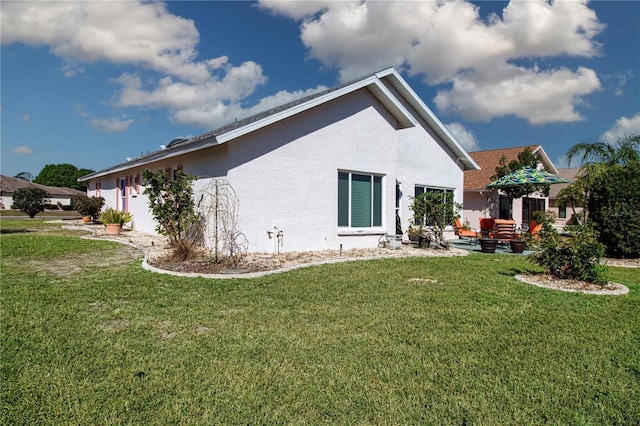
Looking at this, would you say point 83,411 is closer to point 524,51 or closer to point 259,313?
point 259,313

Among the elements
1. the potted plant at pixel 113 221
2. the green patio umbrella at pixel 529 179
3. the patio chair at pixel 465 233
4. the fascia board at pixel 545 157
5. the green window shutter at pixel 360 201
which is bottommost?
the patio chair at pixel 465 233

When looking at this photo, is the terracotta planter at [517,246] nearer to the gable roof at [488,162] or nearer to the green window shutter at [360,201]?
the green window shutter at [360,201]

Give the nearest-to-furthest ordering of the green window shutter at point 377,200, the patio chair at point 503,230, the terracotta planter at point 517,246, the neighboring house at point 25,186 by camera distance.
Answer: the terracotta planter at point 517,246
the green window shutter at point 377,200
the patio chair at point 503,230
the neighboring house at point 25,186

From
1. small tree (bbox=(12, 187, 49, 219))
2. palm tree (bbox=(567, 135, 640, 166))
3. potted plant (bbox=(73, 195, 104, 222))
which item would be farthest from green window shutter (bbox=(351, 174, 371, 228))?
small tree (bbox=(12, 187, 49, 219))

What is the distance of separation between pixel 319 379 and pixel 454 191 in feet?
58.0

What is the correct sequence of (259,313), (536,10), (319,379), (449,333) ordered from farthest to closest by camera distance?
(536,10)
(259,313)
(449,333)
(319,379)

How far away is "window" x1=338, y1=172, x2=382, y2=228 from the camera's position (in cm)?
1246

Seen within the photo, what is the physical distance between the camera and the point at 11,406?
2.77m

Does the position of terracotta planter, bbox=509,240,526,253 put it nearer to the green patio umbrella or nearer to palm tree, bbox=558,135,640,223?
the green patio umbrella

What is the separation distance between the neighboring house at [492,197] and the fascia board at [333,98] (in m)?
11.1

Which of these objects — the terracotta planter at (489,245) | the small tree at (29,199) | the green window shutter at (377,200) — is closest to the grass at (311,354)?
the terracotta planter at (489,245)

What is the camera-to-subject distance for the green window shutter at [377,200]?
43.8 ft

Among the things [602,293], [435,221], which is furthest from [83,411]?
[435,221]

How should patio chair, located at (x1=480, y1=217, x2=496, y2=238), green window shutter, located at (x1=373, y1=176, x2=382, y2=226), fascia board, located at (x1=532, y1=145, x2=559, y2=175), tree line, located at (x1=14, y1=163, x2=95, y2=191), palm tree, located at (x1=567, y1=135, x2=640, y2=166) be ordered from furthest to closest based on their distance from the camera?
1. tree line, located at (x1=14, y1=163, x2=95, y2=191)
2. fascia board, located at (x1=532, y1=145, x2=559, y2=175)
3. palm tree, located at (x1=567, y1=135, x2=640, y2=166)
4. patio chair, located at (x1=480, y1=217, x2=496, y2=238)
5. green window shutter, located at (x1=373, y1=176, x2=382, y2=226)
